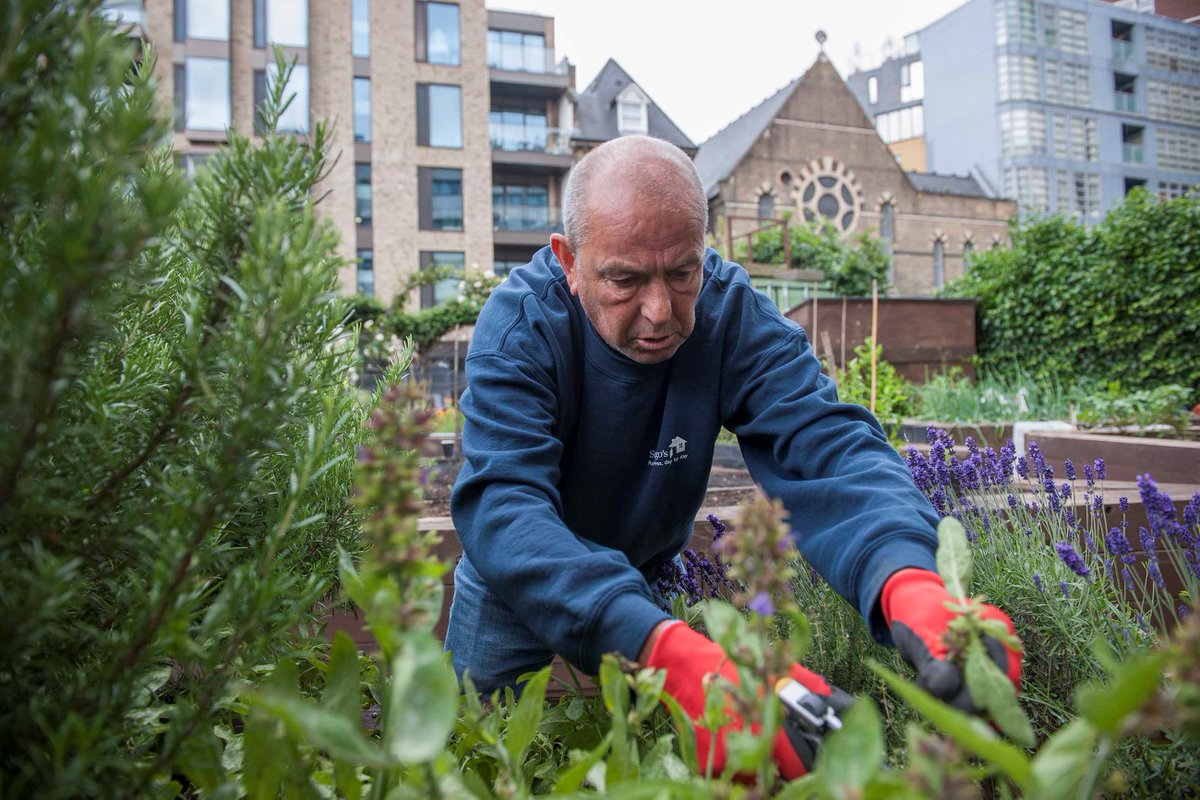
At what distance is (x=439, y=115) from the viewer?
29.3m

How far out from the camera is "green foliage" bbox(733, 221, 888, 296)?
A: 18.5 metres

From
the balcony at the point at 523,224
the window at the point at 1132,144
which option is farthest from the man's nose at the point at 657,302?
the window at the point at 1132,144

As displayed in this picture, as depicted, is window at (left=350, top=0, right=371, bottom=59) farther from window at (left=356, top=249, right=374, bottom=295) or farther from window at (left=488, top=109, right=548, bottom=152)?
window at (left=356, top=249, right=374, bottom=295)

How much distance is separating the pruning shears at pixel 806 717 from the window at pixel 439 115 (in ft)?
100

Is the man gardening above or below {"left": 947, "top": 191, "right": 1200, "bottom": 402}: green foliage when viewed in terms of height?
below

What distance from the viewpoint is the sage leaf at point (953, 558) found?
0.89 meters

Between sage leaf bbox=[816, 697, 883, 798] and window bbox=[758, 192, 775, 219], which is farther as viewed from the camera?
window bbox=[758, 192, 775, 219]

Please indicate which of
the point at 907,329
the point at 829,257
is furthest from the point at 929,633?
the point at 829,257

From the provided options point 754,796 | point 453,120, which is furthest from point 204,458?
point 453,120

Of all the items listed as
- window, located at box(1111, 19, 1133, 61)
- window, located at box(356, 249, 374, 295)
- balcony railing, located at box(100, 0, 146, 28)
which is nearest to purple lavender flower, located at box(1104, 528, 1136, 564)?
balcony railing, located at box(100, 0, 146, 28)

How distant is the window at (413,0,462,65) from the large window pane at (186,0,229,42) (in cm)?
668

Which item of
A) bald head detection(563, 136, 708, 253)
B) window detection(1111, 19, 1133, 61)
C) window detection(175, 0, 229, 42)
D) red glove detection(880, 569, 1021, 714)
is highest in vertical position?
window detection(1111, 19, 1133, 61)

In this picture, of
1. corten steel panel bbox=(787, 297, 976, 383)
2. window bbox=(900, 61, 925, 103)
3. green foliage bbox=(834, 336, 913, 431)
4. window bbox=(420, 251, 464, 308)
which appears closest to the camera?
green foliage bbox=(834, 336, 913, 431)

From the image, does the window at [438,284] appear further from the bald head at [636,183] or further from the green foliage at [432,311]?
the bald head at [636,183]
